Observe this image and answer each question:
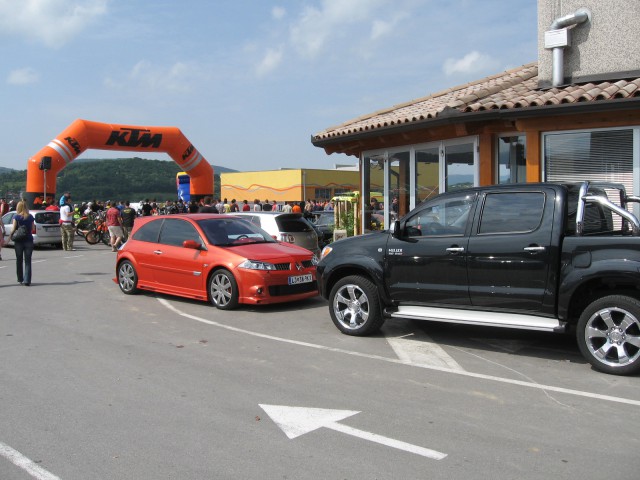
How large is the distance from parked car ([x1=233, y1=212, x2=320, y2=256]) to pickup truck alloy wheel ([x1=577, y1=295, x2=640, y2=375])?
26.5ft

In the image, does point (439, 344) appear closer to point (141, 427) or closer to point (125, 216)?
point (141, 427)

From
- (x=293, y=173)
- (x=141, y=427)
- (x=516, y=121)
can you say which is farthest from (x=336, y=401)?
(x=293, y=173)

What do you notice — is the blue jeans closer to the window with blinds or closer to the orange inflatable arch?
the window with blinds

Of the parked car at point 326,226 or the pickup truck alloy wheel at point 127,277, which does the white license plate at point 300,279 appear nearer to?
the pickup truck alloy wheel at point 127,277

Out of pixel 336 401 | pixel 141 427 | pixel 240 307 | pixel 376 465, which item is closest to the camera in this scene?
pixel 376 465

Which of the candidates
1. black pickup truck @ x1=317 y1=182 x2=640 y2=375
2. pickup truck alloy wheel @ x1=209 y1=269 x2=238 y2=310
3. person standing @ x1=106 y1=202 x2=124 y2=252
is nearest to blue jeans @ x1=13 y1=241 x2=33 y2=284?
pickup truck alloy wheel @ x1=209 y1=269 x2=238 y2=310

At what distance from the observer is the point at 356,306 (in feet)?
25.7

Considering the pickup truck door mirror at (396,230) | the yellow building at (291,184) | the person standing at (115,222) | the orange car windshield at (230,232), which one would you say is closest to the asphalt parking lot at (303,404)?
the pickup truck door mirror at (396,230)

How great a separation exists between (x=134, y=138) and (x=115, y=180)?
156 feet

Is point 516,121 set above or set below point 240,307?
above

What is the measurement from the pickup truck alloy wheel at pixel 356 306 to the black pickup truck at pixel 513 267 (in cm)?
1

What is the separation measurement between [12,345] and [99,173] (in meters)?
71.5

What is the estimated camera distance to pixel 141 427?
4727 mm

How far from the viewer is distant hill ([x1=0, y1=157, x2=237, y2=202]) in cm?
6662
